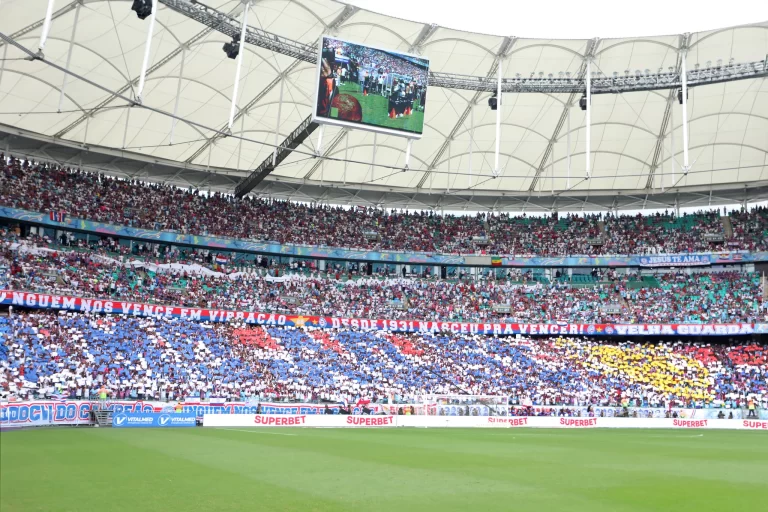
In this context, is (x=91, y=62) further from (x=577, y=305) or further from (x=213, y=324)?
(x=577, y=305)

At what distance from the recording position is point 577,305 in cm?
6050

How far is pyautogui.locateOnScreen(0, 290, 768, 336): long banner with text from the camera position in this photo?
1831 inches

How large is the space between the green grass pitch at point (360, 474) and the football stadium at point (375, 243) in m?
0.37

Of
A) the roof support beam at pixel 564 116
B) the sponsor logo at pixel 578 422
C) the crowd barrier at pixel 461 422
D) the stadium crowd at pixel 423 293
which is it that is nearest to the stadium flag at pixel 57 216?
the stadium crowd at pixel 423 293

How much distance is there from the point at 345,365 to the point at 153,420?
1659cm

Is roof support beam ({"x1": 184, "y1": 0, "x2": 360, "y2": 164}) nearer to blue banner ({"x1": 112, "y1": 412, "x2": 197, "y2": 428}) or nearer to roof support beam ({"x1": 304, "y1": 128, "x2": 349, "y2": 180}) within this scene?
roof support beam ({"x1": 304, "y1": 128, "x2": 349, "y2": 180})

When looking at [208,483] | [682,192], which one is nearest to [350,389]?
[208,483]

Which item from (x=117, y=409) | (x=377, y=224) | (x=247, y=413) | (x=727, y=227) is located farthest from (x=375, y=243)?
(x=117, y=409)

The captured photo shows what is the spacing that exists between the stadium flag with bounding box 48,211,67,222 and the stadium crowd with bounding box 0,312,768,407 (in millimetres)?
8297

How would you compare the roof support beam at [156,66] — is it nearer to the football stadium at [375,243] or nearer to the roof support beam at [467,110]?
the football stadium at [375,243]

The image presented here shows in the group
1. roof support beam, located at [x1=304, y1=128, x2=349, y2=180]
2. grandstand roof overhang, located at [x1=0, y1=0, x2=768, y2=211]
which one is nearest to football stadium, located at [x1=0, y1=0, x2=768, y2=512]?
grandstand roof overhang, located at [x1=0, y1=0, x2=768, y2=211]

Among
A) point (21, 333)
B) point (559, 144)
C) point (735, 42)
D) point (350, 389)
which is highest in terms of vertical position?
point (735, 42)

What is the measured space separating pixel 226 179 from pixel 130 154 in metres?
8.57

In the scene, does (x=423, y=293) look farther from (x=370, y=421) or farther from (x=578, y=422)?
(x=370, y=421)
